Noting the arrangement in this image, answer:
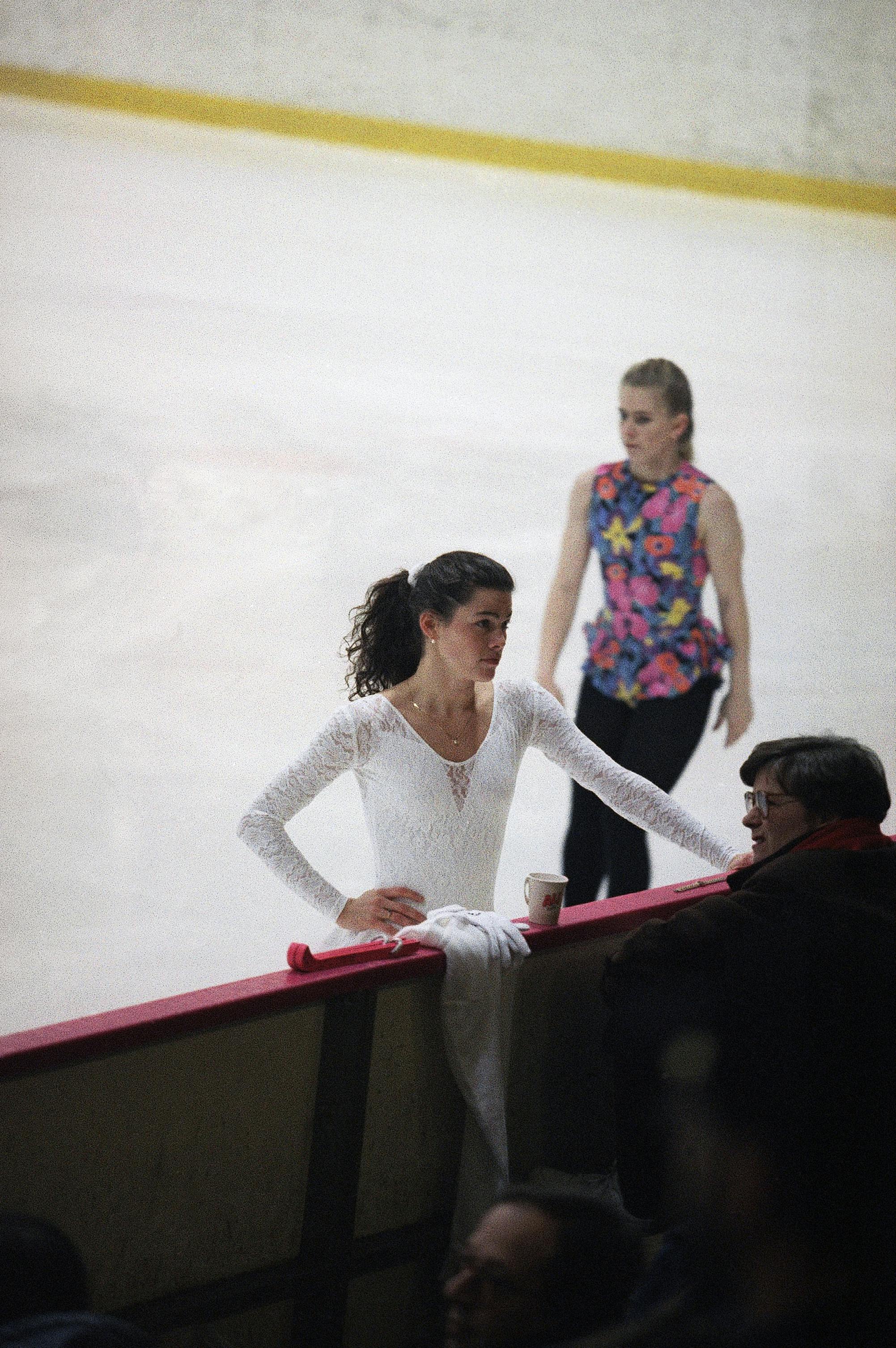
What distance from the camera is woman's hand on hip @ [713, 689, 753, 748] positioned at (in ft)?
14.6

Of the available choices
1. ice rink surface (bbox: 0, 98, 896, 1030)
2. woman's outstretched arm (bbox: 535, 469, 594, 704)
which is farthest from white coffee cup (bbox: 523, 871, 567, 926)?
ice rink surface (bbox: 0, 98, 896, 1030)

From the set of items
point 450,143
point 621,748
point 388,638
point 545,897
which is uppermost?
point 450,143

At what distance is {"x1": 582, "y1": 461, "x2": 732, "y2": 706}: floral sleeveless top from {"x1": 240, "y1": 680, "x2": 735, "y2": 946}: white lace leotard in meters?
1.41

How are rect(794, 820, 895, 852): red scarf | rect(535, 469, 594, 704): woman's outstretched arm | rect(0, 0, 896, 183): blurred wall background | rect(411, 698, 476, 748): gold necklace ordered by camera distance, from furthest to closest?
1. rect(0, 0, 896, 183): blurred wall background
2. rect(535, 469, 594, 704): woman's outstretched arm
3. rect(411, 698, 476, 748): gold necklace
4. rect(794, 820, 895, 852): red scarf

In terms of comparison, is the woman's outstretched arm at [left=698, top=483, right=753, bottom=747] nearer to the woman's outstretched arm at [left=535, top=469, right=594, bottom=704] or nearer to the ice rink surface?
the woman's outstretched arm at [left=535, top=469, right=594, bottom=704]

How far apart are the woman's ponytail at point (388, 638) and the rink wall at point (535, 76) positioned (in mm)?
4984

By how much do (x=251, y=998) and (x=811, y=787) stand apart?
91cm

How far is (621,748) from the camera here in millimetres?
4285

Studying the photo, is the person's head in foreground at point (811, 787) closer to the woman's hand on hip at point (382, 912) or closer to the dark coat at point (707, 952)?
the dark coat at point (707, 952)

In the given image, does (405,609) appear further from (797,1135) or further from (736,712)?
(736,712)

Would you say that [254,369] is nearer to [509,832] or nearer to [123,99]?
[123,99]

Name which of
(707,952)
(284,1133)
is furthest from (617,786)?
(284,1133)

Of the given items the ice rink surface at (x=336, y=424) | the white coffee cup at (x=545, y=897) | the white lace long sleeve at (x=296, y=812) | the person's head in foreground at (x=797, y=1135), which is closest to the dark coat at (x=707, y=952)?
the person's head in foreground at (x=797, y=1135)

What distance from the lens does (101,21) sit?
6.72 metres
